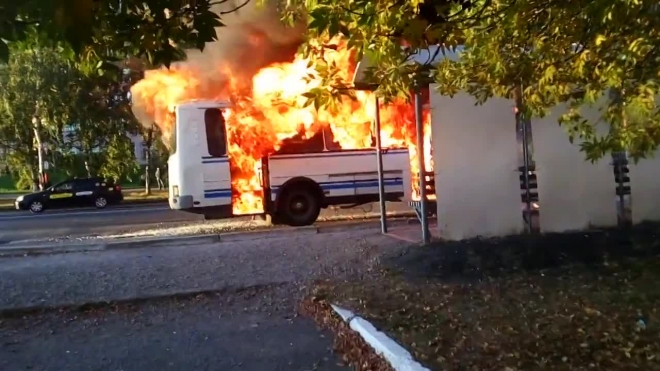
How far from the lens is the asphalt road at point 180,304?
608 centimetres

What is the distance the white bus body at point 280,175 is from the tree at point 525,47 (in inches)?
331

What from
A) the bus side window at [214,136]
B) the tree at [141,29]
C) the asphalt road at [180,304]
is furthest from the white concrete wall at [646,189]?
the tree at [141,29]

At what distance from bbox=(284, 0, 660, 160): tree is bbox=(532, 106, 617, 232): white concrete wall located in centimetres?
380

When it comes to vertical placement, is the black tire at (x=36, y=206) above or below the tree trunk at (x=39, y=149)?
below

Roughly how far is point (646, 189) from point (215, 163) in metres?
8.15

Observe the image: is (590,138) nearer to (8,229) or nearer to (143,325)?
(143,325)

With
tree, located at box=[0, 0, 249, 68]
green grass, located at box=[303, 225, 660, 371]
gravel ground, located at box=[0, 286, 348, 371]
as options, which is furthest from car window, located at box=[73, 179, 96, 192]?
tree, located at box=[0, 0, 249, 68]

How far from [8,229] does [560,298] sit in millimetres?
16834

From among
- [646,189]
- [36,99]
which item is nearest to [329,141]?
[646,189]

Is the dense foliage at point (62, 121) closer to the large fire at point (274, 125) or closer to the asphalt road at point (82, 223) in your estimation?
the asphalt road at point (82, 223)

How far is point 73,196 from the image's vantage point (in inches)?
1158

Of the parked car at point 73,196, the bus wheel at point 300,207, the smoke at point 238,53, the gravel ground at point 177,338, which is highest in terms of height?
the smoke at point 238,53

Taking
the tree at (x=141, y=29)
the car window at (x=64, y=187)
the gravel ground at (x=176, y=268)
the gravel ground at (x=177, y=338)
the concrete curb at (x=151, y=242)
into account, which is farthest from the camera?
the car window at (x=64, y=187)

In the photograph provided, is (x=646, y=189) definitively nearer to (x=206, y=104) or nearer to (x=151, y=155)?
(x=206, y=104)
